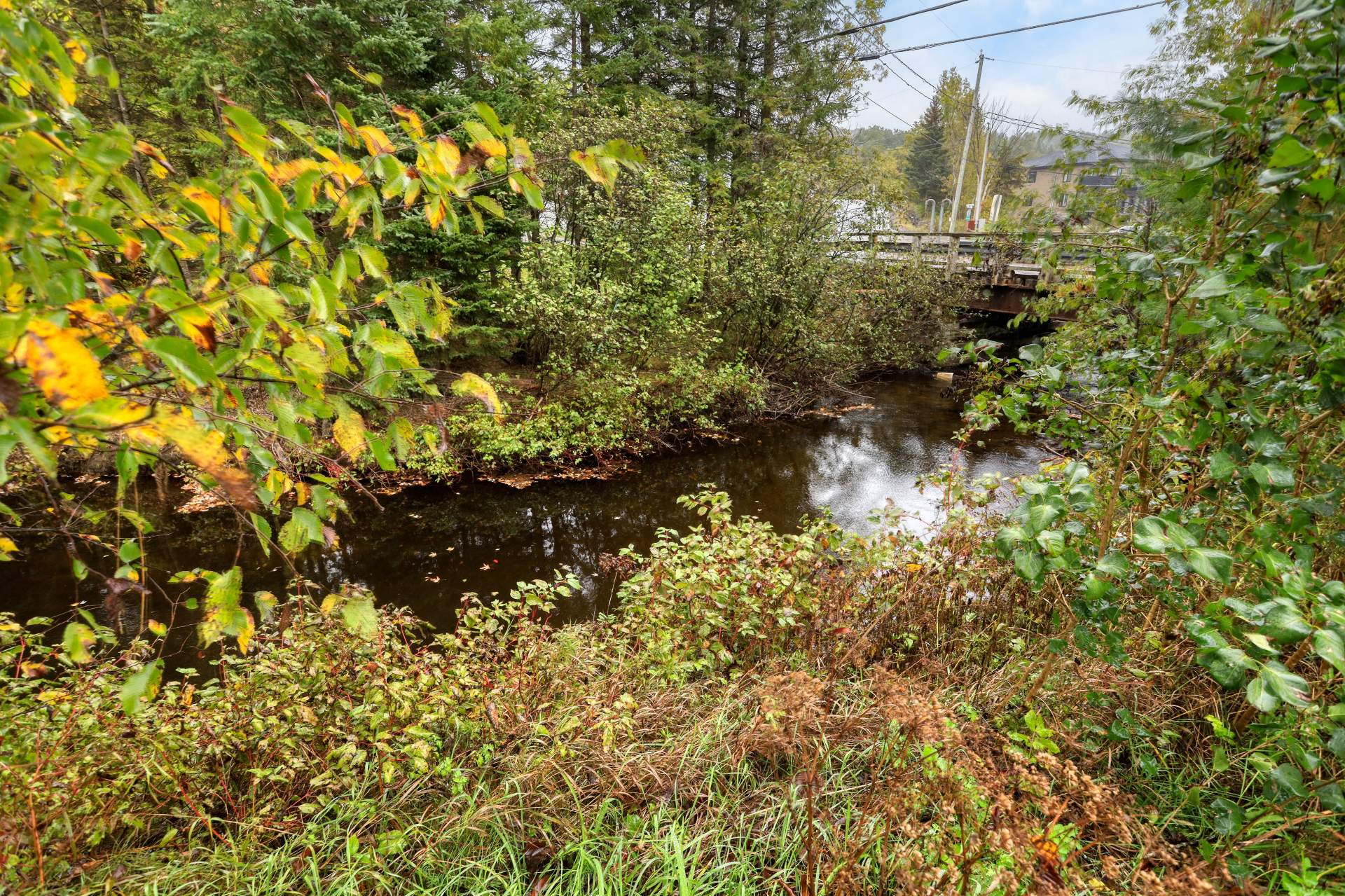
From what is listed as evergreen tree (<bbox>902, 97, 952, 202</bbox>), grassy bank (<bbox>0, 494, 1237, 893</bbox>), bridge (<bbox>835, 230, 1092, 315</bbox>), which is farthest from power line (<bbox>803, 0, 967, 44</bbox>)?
evergreen tree (<bbox>902, 97, 952, 202</bbox>)

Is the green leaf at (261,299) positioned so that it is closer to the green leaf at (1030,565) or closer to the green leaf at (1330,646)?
the green leaf at (1030,565)

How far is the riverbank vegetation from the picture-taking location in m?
1.17

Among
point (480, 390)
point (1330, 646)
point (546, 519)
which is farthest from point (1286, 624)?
point (546, 519)

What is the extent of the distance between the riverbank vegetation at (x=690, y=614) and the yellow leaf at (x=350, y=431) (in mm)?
13

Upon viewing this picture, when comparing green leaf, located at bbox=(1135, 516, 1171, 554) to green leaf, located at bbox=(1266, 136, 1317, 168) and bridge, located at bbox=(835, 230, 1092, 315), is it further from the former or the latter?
bridge, located at bbox=(835, 230, 1092, 315)

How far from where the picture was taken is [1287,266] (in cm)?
154

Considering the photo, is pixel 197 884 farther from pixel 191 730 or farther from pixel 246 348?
pixel 246 348

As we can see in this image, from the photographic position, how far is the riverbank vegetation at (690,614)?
1.17 metres

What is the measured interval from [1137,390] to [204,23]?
10995 mm

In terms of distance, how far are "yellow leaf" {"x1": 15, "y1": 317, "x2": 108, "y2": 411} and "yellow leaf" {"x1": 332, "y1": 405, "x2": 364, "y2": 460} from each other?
55 centimetres

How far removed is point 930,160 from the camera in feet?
128

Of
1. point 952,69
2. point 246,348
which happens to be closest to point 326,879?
point 246,348

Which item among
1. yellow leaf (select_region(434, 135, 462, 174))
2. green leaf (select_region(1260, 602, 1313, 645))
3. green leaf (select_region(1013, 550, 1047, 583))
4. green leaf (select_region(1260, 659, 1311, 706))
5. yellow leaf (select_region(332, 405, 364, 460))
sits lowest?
green leaf (select_region(1260, 659, 1311, 706))

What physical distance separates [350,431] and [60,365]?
63 centimetres
